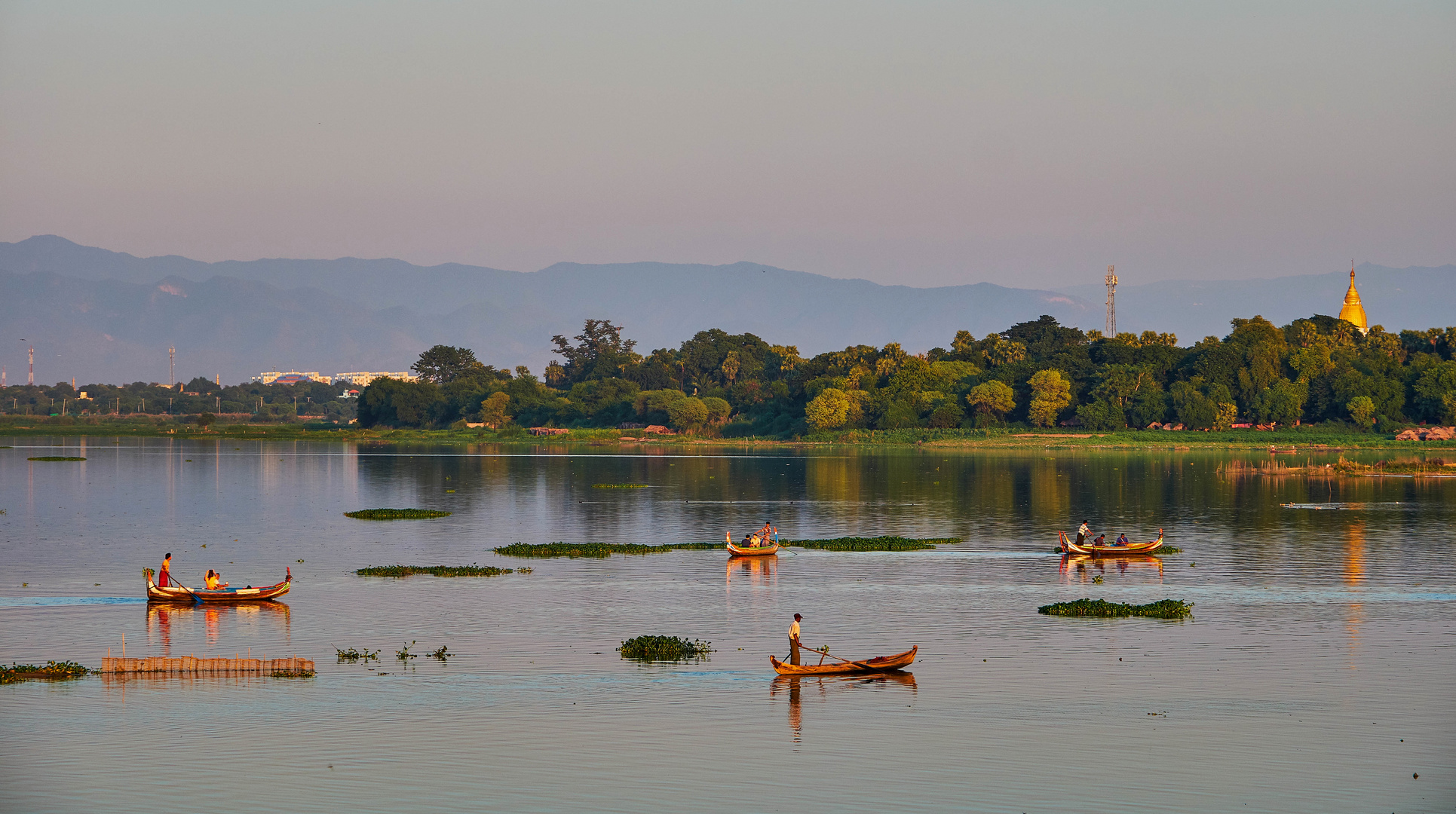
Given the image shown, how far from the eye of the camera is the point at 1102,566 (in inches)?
2388

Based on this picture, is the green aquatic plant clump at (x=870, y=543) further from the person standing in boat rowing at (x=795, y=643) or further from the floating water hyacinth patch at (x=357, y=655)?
the floating water hyacinth patch at (x=357, y=655)

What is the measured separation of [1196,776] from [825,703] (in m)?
9.13

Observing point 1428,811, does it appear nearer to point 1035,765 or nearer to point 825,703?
point 1035,765

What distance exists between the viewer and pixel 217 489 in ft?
362

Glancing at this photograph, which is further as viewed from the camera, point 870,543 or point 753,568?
point 870,543

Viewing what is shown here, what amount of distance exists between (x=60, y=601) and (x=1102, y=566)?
41.8 metres

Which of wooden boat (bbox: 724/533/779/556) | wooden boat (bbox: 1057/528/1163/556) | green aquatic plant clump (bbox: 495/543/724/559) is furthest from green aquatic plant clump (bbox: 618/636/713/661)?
wooden boat (bbox: 1057/528/1163/556)

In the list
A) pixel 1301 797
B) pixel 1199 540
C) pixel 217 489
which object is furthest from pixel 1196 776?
pixel 217 489

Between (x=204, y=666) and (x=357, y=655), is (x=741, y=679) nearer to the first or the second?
(x=357, y=655)

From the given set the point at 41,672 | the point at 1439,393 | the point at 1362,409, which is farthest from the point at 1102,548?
the point at 1439,393

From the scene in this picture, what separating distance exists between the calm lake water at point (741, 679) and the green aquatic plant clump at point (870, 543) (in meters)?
1.52

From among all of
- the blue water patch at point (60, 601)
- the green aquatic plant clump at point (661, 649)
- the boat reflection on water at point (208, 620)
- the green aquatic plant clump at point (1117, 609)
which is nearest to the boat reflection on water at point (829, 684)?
the green aquatic plant clump at point (661, 649)

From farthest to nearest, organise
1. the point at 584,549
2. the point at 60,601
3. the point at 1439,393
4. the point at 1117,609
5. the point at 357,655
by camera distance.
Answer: the point at 1439,393 < the point at 584,549 < the point at 60,601 < the point at 1117,609 < the point at 357,655

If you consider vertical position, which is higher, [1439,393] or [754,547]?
[1439,393]
